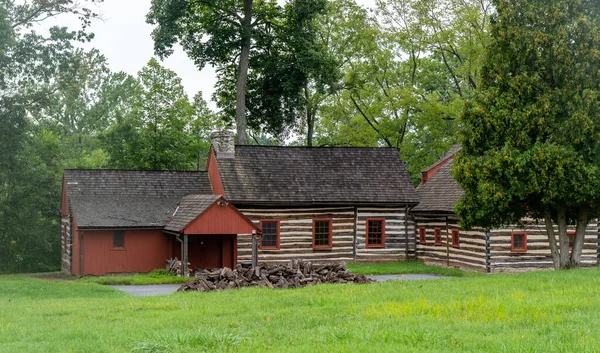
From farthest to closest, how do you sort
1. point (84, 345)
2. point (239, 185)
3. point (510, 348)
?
point (239, 185) < point (84, 345) < point (510, 348)

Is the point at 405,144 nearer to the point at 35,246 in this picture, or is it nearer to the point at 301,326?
the point at 35,246

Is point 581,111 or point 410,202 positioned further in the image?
point 410,202

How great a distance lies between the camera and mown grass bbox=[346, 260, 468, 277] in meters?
30.3

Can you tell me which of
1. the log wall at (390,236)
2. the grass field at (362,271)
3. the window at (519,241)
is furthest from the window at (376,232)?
the window at (519,241)

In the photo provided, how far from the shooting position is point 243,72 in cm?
4225

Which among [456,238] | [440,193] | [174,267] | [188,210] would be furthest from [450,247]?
[174,267]

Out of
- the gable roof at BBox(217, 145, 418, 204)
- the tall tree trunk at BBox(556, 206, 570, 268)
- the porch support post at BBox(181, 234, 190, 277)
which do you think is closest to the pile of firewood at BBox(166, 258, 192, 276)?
the porch support post at BBox(181, 234, 190, 277)

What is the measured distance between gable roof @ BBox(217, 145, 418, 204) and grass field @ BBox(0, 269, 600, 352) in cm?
1450

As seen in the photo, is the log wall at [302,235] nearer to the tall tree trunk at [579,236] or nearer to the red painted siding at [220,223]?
the red painted siding at [220,223]

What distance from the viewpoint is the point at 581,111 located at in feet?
72.2

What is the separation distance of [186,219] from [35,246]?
17.3m

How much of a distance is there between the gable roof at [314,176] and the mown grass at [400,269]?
2.98m

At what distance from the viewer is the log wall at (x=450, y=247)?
3030cm

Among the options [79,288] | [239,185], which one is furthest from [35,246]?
[79,288]
